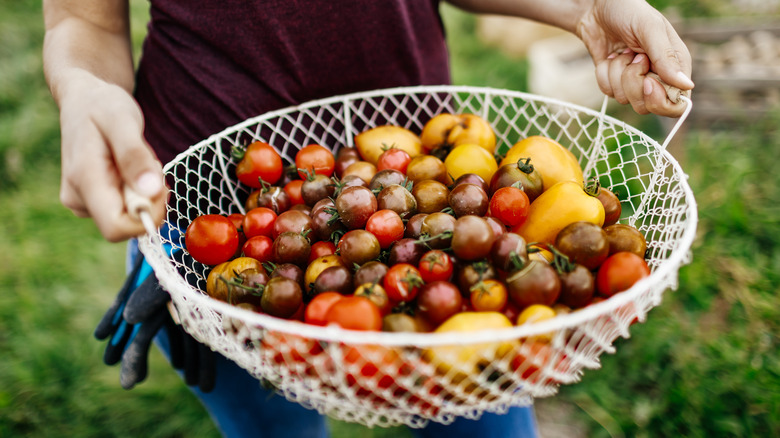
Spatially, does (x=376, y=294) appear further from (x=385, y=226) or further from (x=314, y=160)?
(x=314, y=160)

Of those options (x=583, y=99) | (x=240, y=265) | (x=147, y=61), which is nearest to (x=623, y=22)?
(x=240, y=265)

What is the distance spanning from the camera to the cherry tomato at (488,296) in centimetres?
108

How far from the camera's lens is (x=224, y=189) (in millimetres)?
1694

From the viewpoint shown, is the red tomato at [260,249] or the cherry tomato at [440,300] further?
the red tomato at [260,249]

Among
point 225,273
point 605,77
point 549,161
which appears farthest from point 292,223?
point 605,77

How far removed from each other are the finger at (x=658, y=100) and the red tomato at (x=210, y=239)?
1047mm

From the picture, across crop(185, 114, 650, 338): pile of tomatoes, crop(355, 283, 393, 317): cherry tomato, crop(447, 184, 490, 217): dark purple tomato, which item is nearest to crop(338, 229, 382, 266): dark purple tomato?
crop(185, 114, 650, 338): pile of tomatoes

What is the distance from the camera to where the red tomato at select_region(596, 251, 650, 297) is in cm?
108

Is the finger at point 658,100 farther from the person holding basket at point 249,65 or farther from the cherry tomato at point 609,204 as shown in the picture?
the cherry tomato at point 609,204

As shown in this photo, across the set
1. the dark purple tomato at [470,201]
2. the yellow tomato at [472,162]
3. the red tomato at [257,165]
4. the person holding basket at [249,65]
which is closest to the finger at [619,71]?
the person holding basket at [249,65]

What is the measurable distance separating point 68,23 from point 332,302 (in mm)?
1218

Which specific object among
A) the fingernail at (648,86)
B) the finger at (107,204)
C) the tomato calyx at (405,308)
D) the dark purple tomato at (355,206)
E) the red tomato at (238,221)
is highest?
the fingernail at (648,86)

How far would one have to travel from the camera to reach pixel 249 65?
165 cm

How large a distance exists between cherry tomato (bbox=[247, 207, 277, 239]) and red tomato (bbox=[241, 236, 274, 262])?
0.04 meters
